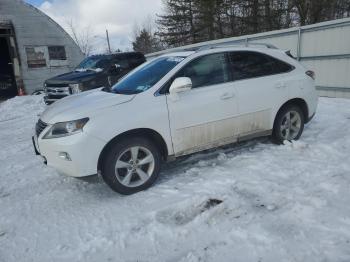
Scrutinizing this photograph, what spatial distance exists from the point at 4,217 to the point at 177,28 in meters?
33.9

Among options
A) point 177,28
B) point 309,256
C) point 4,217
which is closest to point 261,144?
point 309,256

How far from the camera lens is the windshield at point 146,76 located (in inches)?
190

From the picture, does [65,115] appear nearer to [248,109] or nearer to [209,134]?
[209,134]

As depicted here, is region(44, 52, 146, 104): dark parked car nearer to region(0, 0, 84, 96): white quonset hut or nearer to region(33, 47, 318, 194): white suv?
region(33, 47, 318, 194): white suv

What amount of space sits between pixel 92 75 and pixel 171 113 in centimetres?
697

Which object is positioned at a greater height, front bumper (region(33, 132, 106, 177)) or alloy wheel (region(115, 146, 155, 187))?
front bumper (region(33, 132, 106, 177))

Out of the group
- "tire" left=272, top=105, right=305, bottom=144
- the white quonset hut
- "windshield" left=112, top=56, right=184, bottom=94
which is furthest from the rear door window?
the white quonset hut

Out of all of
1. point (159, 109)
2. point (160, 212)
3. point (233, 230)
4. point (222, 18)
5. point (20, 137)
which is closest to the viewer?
point (233, 230)

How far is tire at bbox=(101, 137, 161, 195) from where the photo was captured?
14.1 feet

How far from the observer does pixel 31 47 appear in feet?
→ 67.5

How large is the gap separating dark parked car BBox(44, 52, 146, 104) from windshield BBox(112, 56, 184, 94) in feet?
15.4

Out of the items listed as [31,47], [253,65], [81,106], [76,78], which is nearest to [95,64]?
[76,78]

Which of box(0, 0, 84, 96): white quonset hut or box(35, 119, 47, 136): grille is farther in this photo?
box(0, 0, 84, 96): white quonset hut

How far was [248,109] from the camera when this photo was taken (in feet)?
17.3
